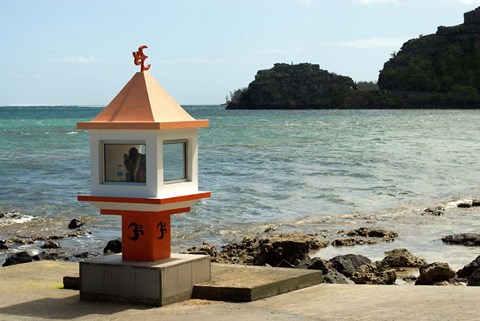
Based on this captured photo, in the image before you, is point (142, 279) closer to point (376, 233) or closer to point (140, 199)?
point (140, 199)

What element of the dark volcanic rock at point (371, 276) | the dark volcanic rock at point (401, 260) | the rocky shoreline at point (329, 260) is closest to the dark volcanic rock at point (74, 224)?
the rocky shoreline at point (329, 260)

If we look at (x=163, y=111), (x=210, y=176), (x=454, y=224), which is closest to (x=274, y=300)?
(x=163, y=111)

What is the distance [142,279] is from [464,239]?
10139 millimetres

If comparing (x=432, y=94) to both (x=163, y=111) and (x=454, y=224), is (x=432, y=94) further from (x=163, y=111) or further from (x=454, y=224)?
(x=163, y=111)

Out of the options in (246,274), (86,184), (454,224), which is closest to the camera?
(246,274)

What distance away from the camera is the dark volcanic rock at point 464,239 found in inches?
709

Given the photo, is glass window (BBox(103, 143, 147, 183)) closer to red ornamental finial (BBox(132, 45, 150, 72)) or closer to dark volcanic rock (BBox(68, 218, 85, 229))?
red ornamental finial (BBox(132, 45, 150, 72))

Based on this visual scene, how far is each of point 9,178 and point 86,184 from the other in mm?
3774

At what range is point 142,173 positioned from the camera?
9508mm

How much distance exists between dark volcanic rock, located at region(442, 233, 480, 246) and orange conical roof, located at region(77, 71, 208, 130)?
928 centimetres

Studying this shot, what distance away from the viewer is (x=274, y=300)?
9.61m

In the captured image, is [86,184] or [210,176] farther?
[210,176]

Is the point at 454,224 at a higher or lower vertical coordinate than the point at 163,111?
lower

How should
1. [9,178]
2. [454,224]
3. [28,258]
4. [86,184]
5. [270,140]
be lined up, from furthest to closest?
[270,140]
[9,178]
[86,184]
[454,224]
[28,258]
